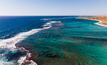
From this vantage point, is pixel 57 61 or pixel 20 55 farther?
pixel 20 55

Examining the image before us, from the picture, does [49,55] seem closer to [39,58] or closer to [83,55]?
[39,58]

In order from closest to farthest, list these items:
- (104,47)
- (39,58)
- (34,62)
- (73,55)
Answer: (34,62) < (39,58) < (73,55) < (104,47)

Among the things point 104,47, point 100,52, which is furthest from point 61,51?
point 104,47

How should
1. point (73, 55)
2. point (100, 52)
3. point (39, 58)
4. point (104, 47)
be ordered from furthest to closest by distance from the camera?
point (104, 47) < point (100, 52) < point (73, 55) < point (39, 58)

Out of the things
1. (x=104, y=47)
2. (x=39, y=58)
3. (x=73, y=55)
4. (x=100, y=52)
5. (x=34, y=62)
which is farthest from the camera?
(x=104, y=47)

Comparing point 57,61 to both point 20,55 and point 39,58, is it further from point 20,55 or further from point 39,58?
point 20,55

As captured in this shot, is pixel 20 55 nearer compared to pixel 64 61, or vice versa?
pixel 64 61

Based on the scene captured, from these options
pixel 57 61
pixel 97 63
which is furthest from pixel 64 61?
pixel 97 63

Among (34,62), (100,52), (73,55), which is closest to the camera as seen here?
(34,62)

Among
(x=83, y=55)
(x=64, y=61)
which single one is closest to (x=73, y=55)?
(x=83, y=55)
